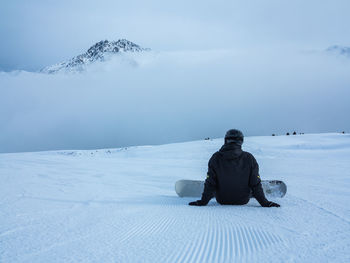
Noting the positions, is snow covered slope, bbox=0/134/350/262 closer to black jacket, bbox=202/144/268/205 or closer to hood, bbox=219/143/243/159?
black jacket, bbox=202/144/268/205

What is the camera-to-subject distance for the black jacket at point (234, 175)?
15.3 feet

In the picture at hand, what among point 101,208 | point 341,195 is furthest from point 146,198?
point 341,195

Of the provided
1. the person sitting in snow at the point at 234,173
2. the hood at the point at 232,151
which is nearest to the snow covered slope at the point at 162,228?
the person sitting in snow at the point at 234,173

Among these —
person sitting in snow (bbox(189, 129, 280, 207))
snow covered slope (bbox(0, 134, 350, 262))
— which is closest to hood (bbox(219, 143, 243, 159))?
person sitting in snow (bbox(189, 129, 280, 207))

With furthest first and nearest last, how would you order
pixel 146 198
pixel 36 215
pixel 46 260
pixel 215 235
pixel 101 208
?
pixel 146 198 < pixel 101 208 < pixel 36 215 < pixel 215 235 < pixel 46 260

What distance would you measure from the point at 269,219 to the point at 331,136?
22.4m

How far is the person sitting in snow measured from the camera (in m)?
4.66

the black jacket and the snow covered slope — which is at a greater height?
the black jacket

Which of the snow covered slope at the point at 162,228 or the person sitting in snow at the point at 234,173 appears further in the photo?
the person sitting in snow at the point at 234,173

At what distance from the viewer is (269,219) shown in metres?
3.78

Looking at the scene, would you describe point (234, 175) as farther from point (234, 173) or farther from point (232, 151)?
point (232, 151)

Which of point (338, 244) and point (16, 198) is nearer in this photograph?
point (338, 244)

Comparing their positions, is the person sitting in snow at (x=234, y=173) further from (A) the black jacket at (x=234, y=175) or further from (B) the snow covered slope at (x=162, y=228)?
(B) the snow covered slope at (x=162, y=228)

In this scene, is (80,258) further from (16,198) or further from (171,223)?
(16,198)
